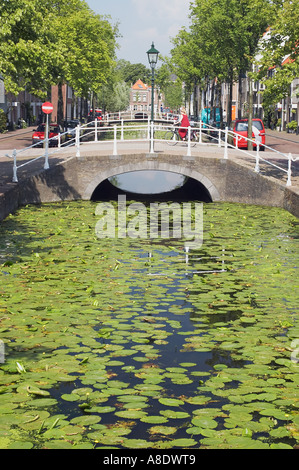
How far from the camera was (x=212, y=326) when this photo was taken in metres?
9.10

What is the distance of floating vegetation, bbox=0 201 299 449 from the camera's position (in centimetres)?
590

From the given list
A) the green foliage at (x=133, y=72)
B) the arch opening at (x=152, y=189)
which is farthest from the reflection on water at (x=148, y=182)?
the green foliage at (x=133, y=72)

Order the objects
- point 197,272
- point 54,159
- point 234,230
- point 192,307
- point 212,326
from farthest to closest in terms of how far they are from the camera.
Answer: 1. point 54,159
2. point 234,230
3. point 197,272
4. point 192,307
5. point 212,326

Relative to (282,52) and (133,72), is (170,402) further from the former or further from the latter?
(133,72)

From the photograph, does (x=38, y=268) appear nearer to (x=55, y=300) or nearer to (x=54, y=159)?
(x=55, y=300)

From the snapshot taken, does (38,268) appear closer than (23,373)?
No

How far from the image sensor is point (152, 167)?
25172 mm

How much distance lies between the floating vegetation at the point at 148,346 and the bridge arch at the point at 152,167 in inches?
389

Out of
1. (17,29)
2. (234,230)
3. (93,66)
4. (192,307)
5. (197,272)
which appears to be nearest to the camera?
(192,307)

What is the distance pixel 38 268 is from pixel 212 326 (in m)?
4.62

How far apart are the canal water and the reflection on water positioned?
16153mm

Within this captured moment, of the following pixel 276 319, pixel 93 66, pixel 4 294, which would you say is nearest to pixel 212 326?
pixel 276 319

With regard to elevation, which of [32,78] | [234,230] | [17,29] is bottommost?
[234,230]

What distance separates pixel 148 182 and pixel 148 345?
27.9 metres
